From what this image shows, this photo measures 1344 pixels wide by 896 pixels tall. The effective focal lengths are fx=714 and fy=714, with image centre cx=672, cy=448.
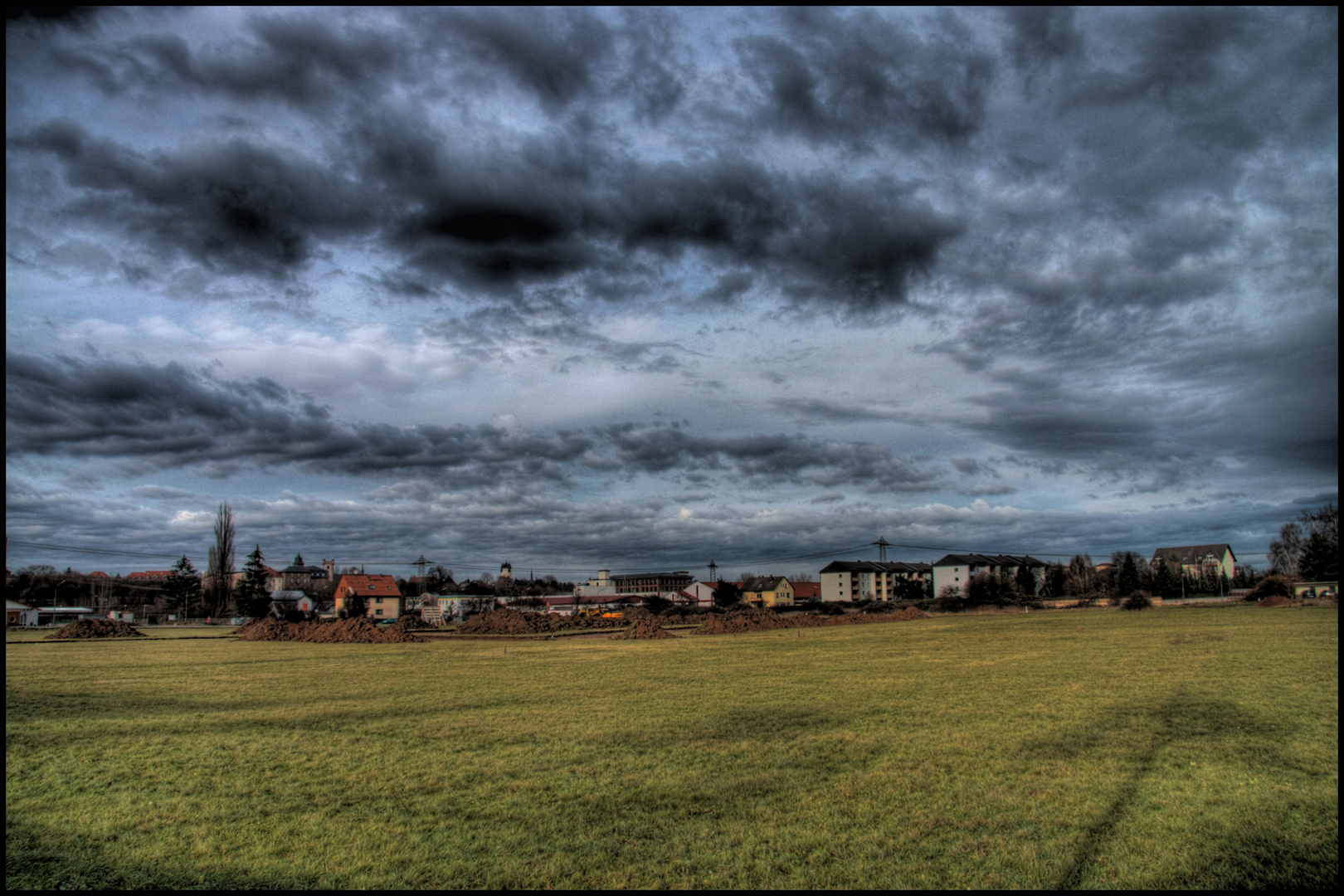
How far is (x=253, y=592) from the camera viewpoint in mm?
80312

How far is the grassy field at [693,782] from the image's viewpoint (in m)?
6.25

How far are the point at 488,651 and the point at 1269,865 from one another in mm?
29728

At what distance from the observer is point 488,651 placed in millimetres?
32188

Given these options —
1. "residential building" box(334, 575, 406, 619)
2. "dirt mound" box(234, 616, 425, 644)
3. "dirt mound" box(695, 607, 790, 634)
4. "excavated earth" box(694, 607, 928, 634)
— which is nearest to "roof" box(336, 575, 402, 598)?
"residential building" box(334, 575, 406, 619)

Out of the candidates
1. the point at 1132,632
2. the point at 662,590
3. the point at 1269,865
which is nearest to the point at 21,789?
the point at 1269,865

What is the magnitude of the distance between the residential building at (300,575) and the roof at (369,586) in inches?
2506

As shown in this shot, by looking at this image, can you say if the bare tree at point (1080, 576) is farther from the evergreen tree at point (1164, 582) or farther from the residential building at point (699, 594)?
the residential building at point (699, 594)

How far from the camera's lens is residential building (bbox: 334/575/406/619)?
9888 centimetres

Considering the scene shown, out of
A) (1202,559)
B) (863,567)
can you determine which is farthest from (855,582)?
(1202,559)

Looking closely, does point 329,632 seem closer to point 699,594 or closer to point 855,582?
point 699,594

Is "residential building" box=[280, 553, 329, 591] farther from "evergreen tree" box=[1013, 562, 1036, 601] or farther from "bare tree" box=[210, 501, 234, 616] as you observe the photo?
"evergreen tree" box=[1013, 562, 1036, 601]

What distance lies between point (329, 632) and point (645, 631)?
1893 centimetres

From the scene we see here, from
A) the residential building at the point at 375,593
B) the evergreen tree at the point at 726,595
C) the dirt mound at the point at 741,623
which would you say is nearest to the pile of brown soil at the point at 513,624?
the dirt mound at the point at 741,623

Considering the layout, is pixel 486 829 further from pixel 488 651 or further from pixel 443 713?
pixel 488 651
